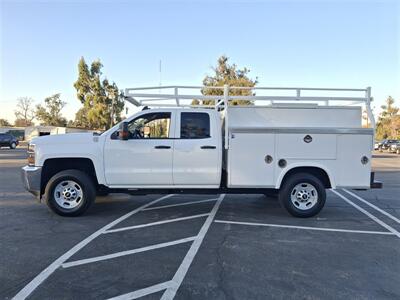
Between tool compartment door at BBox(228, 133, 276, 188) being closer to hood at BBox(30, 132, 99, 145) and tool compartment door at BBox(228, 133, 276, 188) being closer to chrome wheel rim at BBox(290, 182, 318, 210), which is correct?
chrome wheel rim at BBox(290, 182, 318, 210)

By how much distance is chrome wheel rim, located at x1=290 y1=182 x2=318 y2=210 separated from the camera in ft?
23.6

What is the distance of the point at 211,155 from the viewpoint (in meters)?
7.07

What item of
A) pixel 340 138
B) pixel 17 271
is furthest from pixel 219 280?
pixel 340 138

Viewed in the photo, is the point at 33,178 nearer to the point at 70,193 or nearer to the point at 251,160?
the point at 70,193

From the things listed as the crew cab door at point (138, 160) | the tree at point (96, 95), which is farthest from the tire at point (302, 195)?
the tree at point (96, 95)

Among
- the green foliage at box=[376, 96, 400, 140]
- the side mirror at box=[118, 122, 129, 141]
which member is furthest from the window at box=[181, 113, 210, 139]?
the green foliage at box=[376, 96, 400, 140]

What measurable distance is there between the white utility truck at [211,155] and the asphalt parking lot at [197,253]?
600 mm

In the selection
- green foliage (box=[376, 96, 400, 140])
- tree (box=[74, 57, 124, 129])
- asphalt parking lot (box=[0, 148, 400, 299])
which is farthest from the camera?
green foliage (box=[376, 96, 400, 140])

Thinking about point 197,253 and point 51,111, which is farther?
point 51,111

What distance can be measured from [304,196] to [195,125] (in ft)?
8.45

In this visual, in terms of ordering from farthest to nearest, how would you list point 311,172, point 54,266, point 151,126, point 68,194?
1. point 311,172
2. point 151,126
3. point 68,194
4. point 54,266

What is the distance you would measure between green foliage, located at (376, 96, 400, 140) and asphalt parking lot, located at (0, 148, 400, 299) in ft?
275

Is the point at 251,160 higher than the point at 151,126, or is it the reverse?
the point at 151,126

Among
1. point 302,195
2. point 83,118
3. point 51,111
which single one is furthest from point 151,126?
point 51,111
